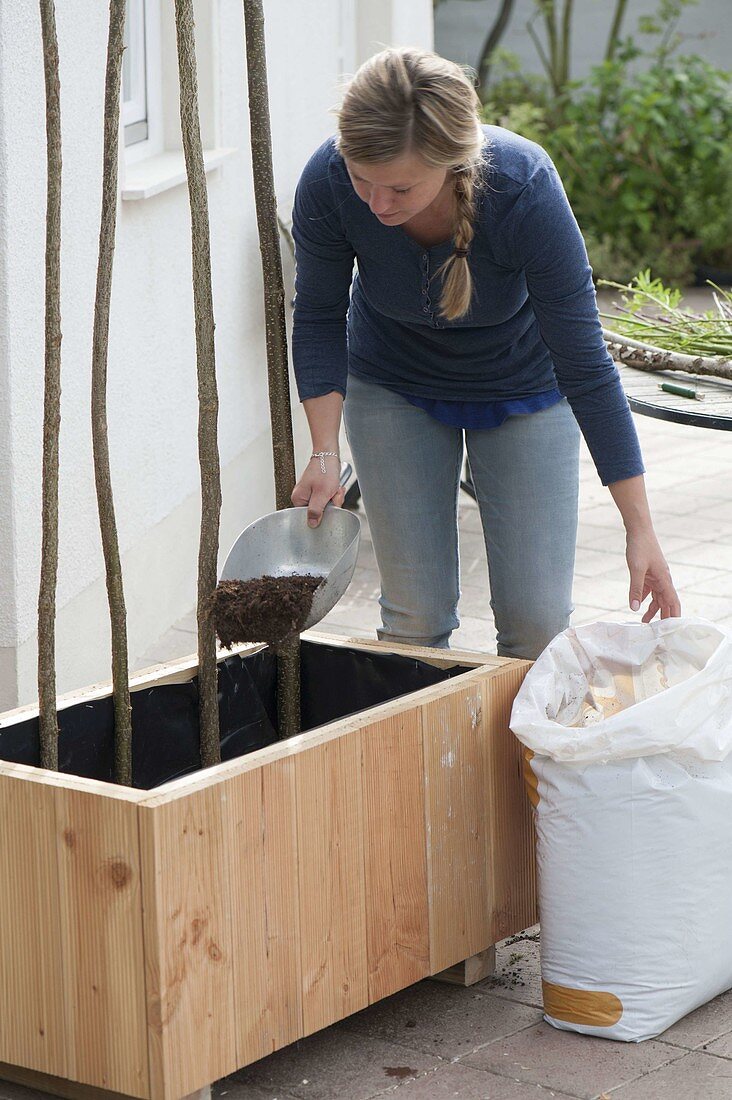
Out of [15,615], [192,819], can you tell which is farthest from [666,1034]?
[15,615]

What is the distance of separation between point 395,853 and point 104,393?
85 cm

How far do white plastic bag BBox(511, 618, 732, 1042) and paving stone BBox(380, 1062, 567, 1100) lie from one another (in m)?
0.19

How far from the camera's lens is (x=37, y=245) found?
3.44 metres

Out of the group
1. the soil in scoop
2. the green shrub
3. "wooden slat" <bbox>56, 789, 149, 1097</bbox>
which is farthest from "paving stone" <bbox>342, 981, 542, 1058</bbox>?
the green shrub

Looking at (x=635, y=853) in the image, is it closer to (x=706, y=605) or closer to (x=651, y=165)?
(x=706, y=605)

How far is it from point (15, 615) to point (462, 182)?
1.60 metres

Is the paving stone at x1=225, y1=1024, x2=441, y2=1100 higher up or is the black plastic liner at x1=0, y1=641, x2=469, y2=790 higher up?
the black plastic liner at x1=0, y1=641, x2=469, y2=790

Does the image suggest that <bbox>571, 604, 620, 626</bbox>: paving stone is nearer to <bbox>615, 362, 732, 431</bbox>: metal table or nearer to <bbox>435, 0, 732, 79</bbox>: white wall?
<bbox>615, 362, 732, 431</bbox>: metal table

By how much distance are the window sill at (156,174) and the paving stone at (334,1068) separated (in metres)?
2.43

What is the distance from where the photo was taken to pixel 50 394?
2270 mm

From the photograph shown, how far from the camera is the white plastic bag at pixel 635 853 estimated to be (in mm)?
2283

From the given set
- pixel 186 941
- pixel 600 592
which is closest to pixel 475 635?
pixel 600 592

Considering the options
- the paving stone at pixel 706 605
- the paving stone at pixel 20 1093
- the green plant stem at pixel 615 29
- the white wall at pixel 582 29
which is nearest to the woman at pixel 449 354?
the paving stone at pixel 20 1093

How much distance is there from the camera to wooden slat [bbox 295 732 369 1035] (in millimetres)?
2193
